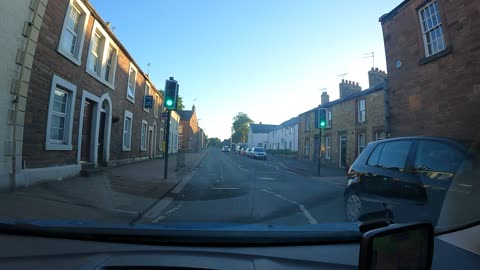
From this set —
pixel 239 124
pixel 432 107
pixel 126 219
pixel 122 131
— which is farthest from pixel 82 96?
pixel 239 124

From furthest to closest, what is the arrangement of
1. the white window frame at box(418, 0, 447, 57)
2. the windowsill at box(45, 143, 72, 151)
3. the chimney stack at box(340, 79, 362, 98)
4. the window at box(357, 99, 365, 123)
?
the chimney stack at box(340, 79, 362, 98), the window at box(357, 99, 365, 123), the white window frame at box(418, 0, 447, 57), the windowsill at box(45, 143, 72, 151)

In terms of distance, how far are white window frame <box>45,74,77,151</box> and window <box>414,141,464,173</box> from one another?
9.05 metres

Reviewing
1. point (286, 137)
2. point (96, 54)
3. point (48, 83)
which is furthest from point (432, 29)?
point (286, 137)

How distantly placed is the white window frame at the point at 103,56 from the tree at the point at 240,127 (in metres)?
87.6

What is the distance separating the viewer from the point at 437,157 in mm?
3865

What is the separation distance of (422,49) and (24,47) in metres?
11.8

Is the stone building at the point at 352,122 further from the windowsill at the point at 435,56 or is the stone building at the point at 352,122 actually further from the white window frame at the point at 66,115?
the white window frame at the point at 66,115

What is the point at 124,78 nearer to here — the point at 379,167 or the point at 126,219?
the point at 126,219

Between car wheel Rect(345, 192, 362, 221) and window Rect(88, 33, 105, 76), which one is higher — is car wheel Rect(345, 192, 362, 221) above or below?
below

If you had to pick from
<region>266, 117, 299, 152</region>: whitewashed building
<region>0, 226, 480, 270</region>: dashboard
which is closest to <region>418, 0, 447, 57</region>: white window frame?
<region>0, 226, 480, 270</region>: dashboard

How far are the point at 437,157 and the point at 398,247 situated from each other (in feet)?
9.93


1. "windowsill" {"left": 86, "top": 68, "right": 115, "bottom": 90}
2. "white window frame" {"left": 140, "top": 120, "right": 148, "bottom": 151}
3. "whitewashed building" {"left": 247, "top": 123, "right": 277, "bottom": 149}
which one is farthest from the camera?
"whitewashed building" {"left": 247, "top": 123, "right": 277, "bottom": 149}

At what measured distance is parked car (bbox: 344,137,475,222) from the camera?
11.8 feet

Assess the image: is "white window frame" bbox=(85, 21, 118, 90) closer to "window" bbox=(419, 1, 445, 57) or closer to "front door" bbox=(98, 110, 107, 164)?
"front door" bbox=(98, 110, 107, 164)
